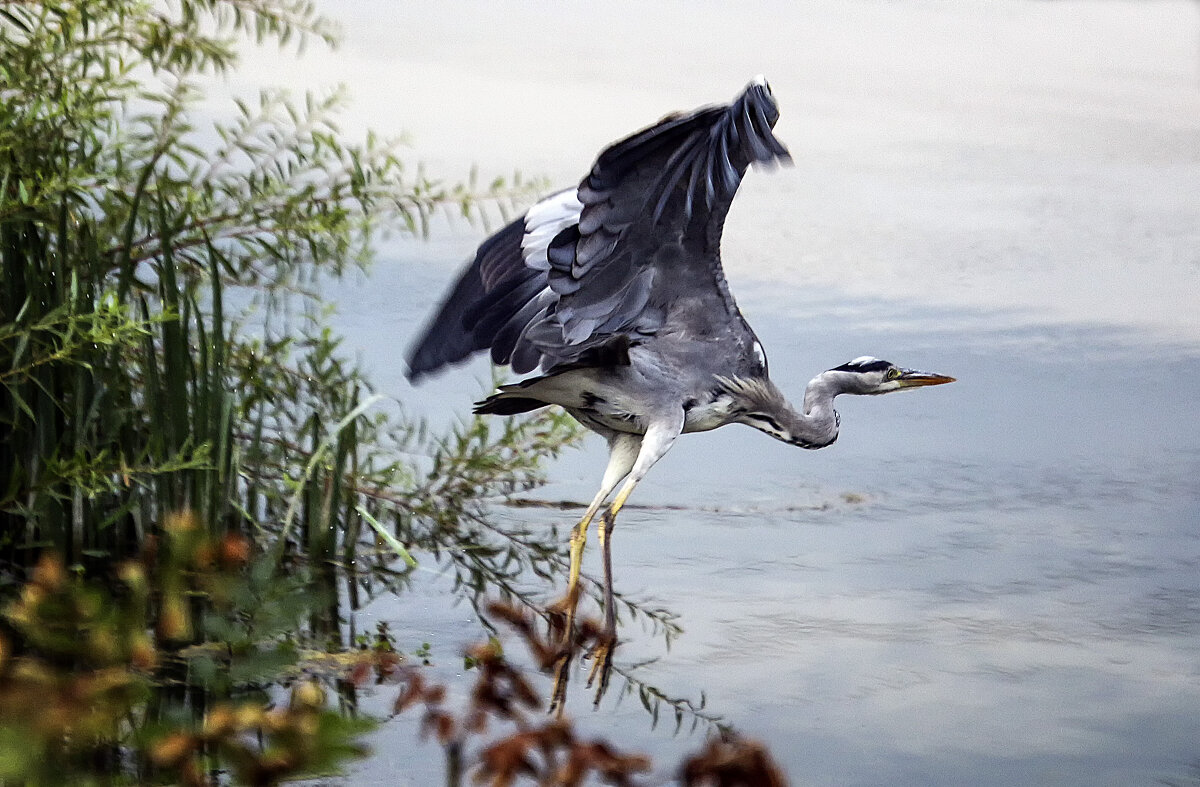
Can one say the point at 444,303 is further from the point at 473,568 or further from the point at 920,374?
the point at 920,374

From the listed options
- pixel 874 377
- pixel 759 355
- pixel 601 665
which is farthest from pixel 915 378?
pixel 601 665

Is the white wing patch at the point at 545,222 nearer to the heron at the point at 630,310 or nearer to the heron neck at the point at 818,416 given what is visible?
the heron at the point at 630,310

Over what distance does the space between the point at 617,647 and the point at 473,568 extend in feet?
1.56

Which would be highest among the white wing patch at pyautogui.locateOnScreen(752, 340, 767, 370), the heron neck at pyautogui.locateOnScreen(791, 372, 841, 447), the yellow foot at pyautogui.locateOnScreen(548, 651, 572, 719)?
the white wing patch at pyautogui.locateOnScreen(752, 340, 767, 370)

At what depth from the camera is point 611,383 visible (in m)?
2.16

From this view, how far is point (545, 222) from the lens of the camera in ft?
7.92

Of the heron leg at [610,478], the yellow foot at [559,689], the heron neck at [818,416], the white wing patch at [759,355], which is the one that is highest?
the white wing patch at [759,355]

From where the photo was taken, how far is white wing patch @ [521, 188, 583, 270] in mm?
2363

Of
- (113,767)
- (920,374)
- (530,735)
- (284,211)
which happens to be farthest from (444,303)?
(530,735)

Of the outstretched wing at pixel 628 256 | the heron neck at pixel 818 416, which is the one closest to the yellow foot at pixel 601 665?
the outstretched wing at pixel 628 256

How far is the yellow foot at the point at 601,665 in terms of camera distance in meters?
2.01

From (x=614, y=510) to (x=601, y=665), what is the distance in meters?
0.28

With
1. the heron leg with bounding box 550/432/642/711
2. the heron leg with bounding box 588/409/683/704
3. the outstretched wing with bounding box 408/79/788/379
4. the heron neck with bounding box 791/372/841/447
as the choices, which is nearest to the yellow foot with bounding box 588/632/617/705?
the heron leg with bounding box 588/409/683/704

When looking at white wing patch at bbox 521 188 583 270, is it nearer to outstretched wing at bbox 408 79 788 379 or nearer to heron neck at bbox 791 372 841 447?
outstretched wing at bbox 408 79 788 379
